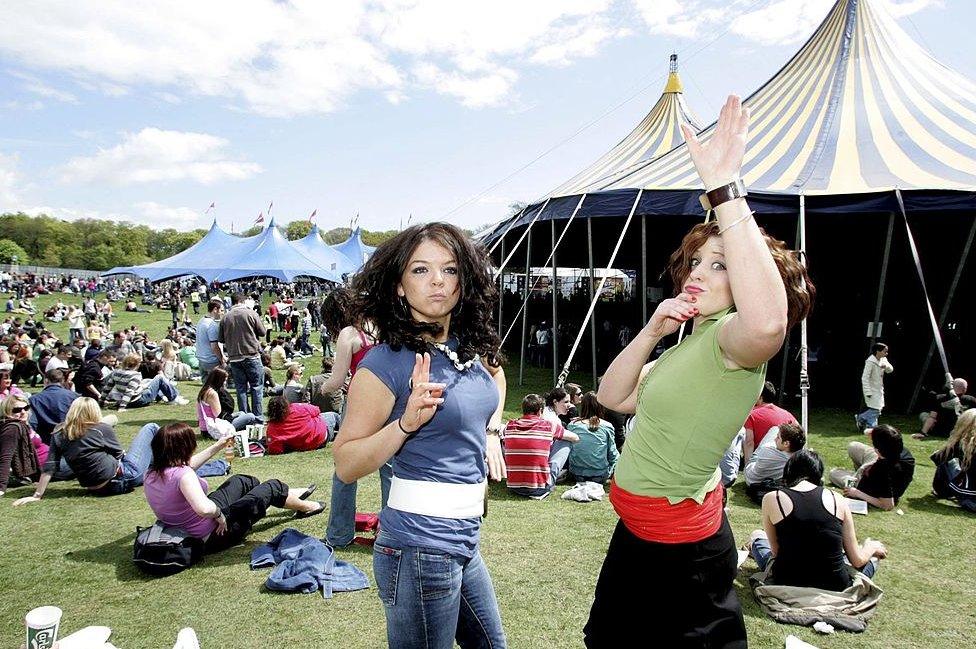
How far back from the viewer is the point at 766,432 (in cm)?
574

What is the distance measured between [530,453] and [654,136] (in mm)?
11800

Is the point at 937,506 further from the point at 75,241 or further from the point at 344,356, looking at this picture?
the point at 75,241

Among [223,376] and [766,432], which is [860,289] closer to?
[766,432]

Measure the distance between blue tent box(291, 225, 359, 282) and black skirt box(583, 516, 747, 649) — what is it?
860 inches

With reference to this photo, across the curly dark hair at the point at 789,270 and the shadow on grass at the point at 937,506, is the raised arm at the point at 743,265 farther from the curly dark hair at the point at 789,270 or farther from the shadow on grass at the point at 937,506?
the shadow on grass at the point at 937,506

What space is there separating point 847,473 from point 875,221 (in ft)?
20.9

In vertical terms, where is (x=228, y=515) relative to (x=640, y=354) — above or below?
below

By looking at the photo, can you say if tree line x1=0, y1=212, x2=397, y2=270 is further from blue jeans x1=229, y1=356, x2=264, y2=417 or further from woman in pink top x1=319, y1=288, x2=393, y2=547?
woman in pink top x1=319, y1=288, x2=393, y2=547

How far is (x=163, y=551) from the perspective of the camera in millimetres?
3951

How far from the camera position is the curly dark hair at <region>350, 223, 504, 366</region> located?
183cm

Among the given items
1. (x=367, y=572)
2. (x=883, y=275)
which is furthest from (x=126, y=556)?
(x=883, y=275)

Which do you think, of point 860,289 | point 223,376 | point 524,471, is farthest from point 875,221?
point 223,376

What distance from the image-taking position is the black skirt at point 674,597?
1601mm

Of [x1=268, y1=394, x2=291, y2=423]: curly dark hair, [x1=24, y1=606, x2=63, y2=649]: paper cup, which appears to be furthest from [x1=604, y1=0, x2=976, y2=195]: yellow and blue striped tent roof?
[x1=24, y1=606, x2=63, y2=649]: paper cup
